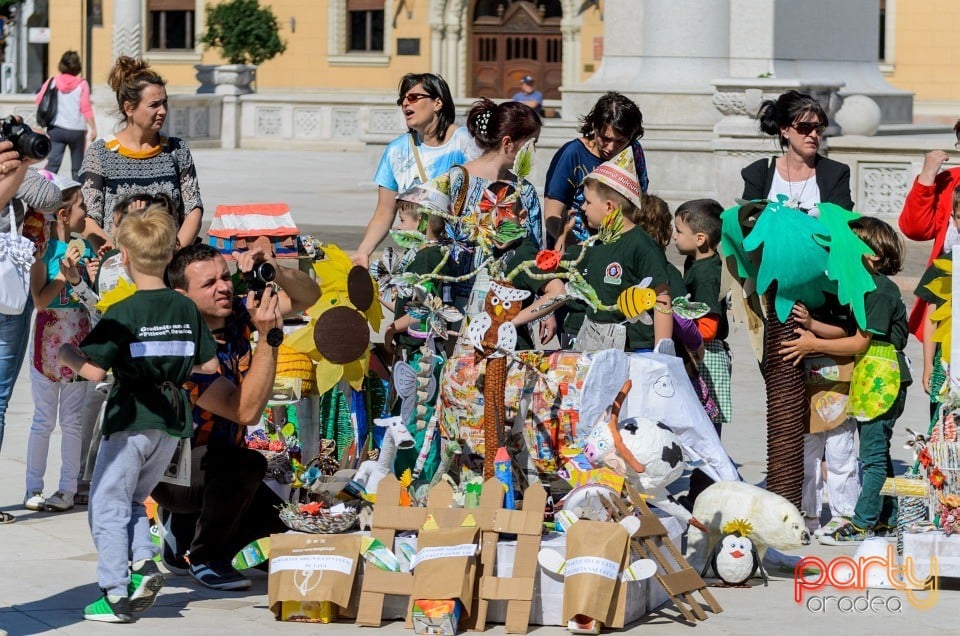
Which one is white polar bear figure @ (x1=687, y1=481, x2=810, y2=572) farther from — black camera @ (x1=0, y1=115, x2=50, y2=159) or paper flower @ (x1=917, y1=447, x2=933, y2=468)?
black camera @ (x1=0, y1=115, x2=50, y2=159)

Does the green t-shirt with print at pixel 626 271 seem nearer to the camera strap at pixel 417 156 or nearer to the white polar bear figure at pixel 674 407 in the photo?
the white polar bear figure at pixel 674 407

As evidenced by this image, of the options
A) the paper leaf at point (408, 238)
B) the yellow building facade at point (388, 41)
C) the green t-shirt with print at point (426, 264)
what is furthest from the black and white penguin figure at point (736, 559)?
the yellow building facade at point (388, 41)

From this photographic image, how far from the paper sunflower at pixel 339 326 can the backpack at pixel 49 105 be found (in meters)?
16.9

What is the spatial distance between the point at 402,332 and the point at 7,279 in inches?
76.0

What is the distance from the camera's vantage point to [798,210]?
23.5 feet

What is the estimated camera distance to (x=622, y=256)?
278 inches

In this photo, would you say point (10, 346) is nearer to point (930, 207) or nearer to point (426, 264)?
point (426, 264)

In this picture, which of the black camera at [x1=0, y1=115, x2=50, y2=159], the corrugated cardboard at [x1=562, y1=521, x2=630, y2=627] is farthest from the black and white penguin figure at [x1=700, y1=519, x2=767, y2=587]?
the black camera at [x1=0, y1=115, x2=50, y2=159]

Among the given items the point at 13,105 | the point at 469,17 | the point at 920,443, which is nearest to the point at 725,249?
the point at 920,443

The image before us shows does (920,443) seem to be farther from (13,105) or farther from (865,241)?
(13,105)

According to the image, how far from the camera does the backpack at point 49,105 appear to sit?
76.2ft

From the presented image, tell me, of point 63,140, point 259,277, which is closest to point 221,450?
point 259,277

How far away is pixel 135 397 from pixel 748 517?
7.62ft

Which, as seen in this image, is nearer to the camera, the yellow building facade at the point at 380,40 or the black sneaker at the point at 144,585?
the black sneaker at the point at 144,585
